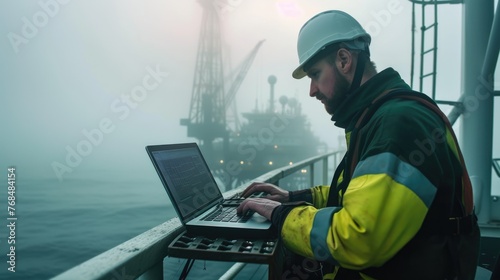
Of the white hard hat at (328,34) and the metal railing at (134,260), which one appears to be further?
the white hard hat at (328,34)

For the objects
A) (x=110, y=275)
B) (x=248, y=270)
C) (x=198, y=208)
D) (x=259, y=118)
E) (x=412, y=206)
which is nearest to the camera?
(x=110, y=275)

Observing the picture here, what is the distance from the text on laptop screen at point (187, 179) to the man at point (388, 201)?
311 millimetres

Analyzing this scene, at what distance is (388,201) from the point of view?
1000 millimetres

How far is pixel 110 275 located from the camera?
0.80 m

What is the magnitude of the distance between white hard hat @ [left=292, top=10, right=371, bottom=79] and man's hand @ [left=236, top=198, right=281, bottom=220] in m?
0.76

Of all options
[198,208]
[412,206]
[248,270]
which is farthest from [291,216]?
[248,270]

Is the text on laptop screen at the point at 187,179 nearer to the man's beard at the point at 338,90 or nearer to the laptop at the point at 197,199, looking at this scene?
the laptop at the point at 197,199

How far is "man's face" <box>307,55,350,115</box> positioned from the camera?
1561 millimetres

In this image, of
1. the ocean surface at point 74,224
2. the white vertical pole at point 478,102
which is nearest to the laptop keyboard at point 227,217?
the white vertical pole at point 478,102

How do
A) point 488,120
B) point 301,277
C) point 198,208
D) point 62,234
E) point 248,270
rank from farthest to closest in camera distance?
point 62,234 → point 248,270 → point 488,120 → point 301,277 → point 198,208

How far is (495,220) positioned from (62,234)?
118ft

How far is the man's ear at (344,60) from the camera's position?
5.08 ft

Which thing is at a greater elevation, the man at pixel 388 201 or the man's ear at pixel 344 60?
the man's ear at pixel 344 60

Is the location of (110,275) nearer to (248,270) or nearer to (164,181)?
(164,181)
